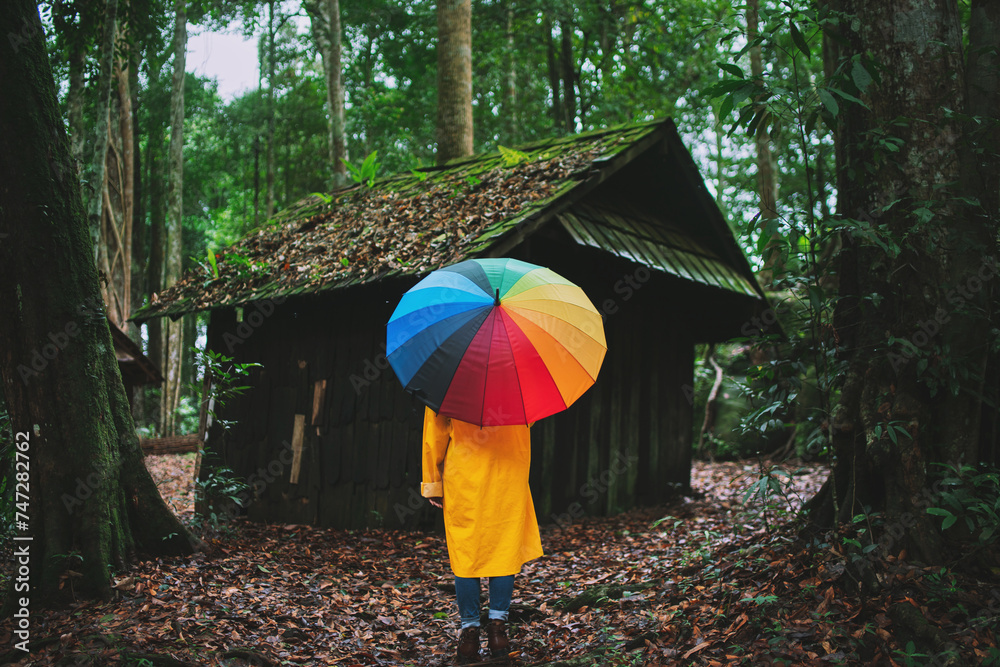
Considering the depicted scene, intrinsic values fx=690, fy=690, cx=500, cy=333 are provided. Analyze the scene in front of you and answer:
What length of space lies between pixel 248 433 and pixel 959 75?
7.92 metres

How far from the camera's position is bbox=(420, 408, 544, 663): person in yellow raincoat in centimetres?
374

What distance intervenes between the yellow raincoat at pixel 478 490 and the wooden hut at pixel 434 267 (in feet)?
8.31

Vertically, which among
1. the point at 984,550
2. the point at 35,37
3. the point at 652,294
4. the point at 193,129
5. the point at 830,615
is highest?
the point at 193,129

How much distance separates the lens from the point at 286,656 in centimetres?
394

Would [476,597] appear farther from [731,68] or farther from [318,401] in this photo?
[318,401]

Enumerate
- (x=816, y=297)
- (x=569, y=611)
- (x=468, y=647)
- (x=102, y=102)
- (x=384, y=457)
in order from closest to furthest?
(x=816, y=297)
(x=468, y=647)
(x=569, y=611)
(x=384, y=457)
(x=102, y=102)

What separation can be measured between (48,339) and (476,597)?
3052 millimetres

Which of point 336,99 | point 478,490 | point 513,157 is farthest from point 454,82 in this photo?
point 478,490

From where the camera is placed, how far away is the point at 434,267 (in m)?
6.20

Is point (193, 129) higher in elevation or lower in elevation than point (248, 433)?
higher

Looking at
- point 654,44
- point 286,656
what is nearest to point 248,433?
point 286,656

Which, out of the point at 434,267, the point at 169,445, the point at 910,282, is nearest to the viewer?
the point at 910,282

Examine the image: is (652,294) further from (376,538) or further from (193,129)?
(193,129)

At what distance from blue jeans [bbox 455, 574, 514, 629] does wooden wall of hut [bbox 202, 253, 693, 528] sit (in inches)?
126
